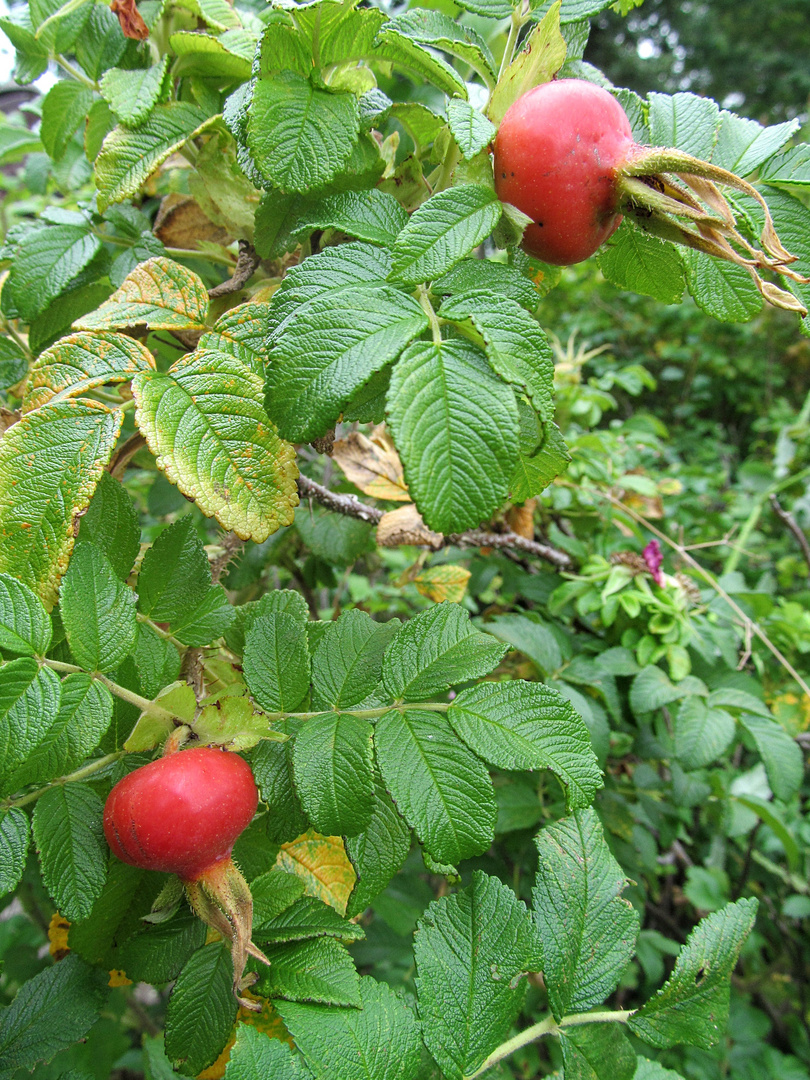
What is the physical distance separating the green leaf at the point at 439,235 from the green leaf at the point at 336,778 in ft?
1.07

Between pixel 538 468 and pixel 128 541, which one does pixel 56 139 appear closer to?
pixel 128 541

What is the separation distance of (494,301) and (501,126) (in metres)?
0.14

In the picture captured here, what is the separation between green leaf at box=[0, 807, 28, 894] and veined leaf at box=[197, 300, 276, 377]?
371 millimetres

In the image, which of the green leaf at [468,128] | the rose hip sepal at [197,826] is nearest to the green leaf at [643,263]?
the green leaf at [468,128]

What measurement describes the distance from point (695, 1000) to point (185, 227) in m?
0.96

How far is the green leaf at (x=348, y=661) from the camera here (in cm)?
53

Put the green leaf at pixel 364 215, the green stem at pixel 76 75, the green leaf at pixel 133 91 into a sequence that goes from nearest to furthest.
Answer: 1. the green leaf at pixel 364 215
2. the green leaf at pixel 133 91
3. the green stem at pixel 76 75

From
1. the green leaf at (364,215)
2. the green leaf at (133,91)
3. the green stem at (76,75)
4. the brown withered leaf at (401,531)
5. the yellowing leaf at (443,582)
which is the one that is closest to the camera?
the green leaf at (364,215)

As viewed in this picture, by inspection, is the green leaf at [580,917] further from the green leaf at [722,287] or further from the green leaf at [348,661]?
the green leaf at [722,287]

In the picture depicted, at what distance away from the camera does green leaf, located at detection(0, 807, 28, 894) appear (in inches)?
17.7

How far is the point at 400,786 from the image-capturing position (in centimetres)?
46

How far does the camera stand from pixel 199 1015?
0.51 metres

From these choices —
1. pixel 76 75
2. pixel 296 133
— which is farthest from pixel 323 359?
pixel 76 75

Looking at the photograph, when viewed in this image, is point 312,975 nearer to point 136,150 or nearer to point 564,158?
point 564,158
